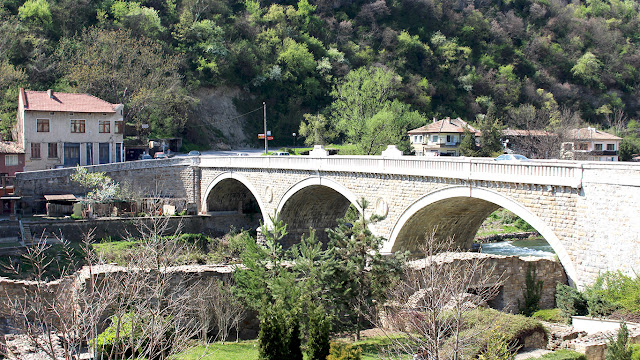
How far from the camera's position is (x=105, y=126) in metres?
43.7

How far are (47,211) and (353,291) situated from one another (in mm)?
24150

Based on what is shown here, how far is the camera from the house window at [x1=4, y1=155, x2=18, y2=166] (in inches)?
1449

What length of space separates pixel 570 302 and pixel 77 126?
35.4m

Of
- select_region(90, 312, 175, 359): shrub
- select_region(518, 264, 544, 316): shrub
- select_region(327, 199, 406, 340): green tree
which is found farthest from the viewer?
select_region(518, 264, 544, 316): shrub

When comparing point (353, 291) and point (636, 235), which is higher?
point (636, 235)

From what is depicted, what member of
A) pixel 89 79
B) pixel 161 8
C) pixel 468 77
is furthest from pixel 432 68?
pixel 89 79

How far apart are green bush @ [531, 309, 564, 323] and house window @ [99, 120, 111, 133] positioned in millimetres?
33226

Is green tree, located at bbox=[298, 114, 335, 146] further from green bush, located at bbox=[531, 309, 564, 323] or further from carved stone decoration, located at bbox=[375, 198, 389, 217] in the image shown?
green bush, located at bbox=[531, 309, 564, 323]

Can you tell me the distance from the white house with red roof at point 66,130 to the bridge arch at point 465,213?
2709 cm

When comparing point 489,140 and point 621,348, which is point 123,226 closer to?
point 621,348

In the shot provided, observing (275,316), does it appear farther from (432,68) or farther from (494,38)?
(494,38)

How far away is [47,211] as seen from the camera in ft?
118

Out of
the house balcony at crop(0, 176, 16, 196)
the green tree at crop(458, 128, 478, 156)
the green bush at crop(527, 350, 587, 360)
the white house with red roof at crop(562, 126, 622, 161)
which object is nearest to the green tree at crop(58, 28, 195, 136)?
the house balcony at crop(0, 176, 16, 196)

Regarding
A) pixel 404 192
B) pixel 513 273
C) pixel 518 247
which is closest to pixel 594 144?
pixel 518 247
